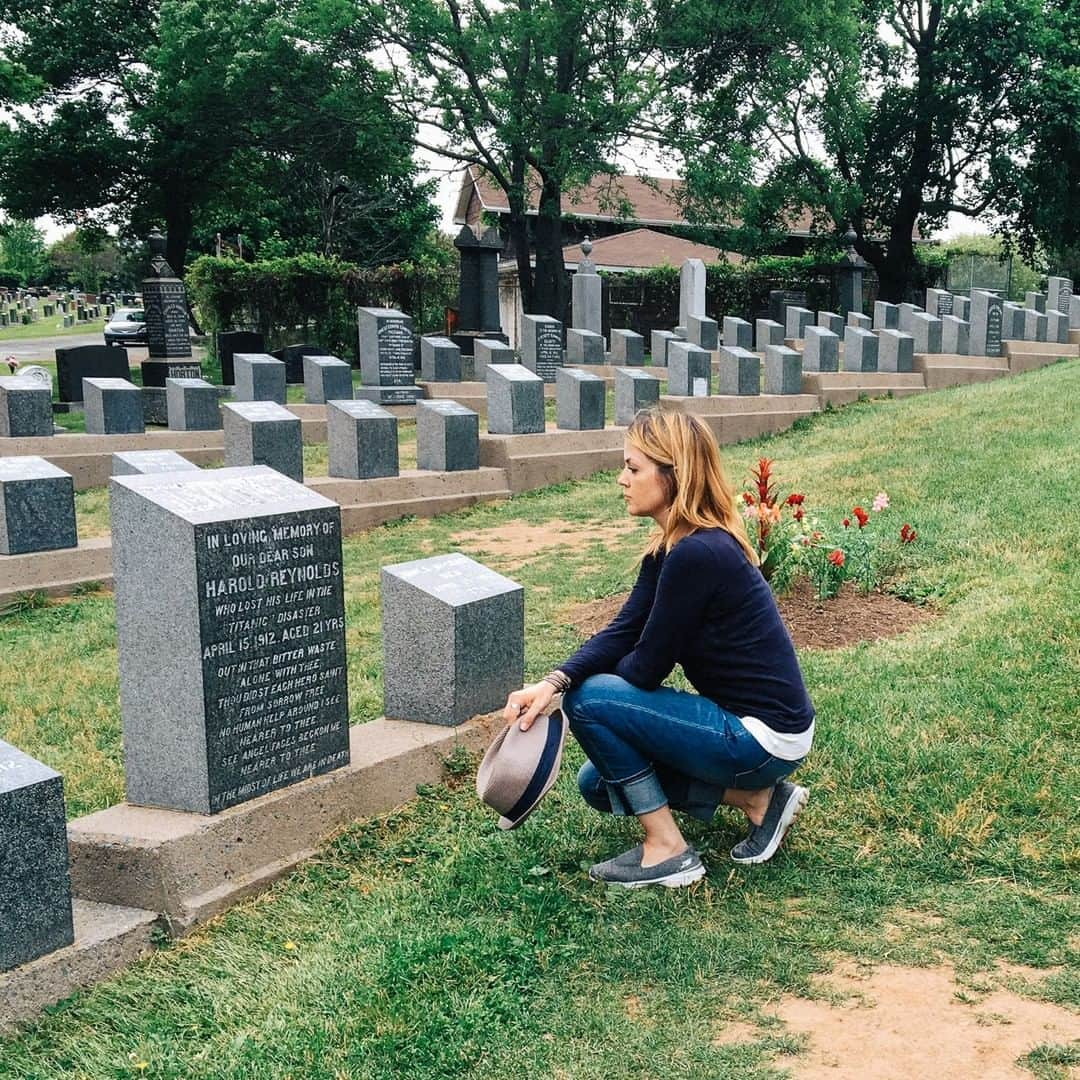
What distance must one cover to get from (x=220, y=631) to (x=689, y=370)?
13.0 m

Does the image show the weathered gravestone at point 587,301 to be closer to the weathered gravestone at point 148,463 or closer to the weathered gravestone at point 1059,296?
the weathered gravestone at point 1059,296

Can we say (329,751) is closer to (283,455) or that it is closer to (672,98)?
(283,455)

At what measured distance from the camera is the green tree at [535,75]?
22766 mm

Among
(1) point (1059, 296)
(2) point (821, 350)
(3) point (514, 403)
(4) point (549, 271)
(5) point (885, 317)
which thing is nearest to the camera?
(3) point (514, 403)

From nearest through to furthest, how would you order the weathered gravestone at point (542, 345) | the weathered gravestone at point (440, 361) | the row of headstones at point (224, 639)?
the row of headstones at point (224, 639)
the weathered gravestone at point (440, 361)
the weathered gravestone at point (542, 345)

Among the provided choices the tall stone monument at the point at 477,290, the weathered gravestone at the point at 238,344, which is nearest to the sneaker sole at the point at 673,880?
the weathered gravestone at the point at 238,344

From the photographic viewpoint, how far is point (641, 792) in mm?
3881

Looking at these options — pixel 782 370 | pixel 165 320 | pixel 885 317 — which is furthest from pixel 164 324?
pixel 885 317

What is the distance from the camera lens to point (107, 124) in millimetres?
28875

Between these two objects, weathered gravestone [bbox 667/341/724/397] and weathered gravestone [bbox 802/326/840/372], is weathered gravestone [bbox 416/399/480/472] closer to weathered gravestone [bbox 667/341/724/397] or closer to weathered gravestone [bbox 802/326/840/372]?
weathered gravestone [bbox 667/341/724/397]

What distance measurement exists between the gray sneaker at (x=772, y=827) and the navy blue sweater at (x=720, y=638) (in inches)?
13.0

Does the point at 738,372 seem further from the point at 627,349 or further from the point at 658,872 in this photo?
the point at 658,872

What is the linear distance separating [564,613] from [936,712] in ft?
10.5

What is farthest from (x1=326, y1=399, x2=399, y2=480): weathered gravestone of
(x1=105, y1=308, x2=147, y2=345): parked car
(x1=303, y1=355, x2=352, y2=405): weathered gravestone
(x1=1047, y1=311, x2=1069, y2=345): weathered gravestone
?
(x1=105, y1=308, x2=147, y2=345): parked car
